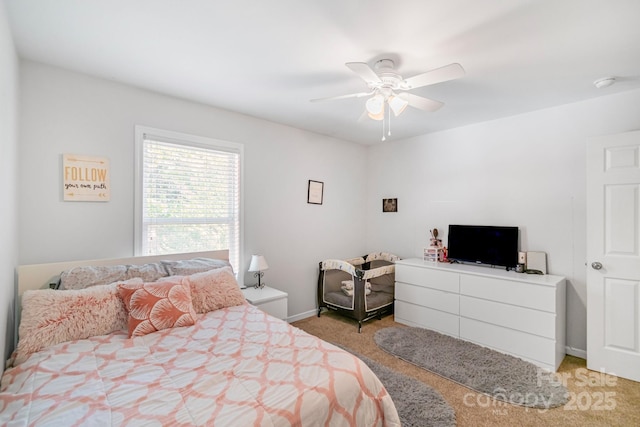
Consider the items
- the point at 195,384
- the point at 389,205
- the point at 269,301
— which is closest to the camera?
the point at 195,384

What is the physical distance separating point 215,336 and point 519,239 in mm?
3231

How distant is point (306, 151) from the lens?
3.98m

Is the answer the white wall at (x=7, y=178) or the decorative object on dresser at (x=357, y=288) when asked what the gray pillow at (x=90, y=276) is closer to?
the white wall at (x=7, y=178)

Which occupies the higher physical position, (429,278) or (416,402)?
(429,278)

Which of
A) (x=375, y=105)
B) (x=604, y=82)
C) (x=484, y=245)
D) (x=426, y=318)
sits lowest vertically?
(x=426, y=318)

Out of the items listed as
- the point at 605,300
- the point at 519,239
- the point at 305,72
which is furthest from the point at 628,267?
the point at 305,72

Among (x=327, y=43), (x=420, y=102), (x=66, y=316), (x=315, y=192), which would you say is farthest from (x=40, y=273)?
(x=420, y=102)

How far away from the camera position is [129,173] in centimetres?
261

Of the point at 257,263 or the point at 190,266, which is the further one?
the point at 257,263

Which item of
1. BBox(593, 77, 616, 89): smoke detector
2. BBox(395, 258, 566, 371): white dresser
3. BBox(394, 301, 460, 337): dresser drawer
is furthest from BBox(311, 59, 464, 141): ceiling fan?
BBox(394, 301, 460, 337): dresser drawer

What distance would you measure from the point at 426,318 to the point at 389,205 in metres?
1.69

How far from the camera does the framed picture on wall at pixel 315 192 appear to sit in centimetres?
400

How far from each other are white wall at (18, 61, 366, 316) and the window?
94mm

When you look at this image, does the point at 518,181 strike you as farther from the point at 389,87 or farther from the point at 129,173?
the point at 129,173
